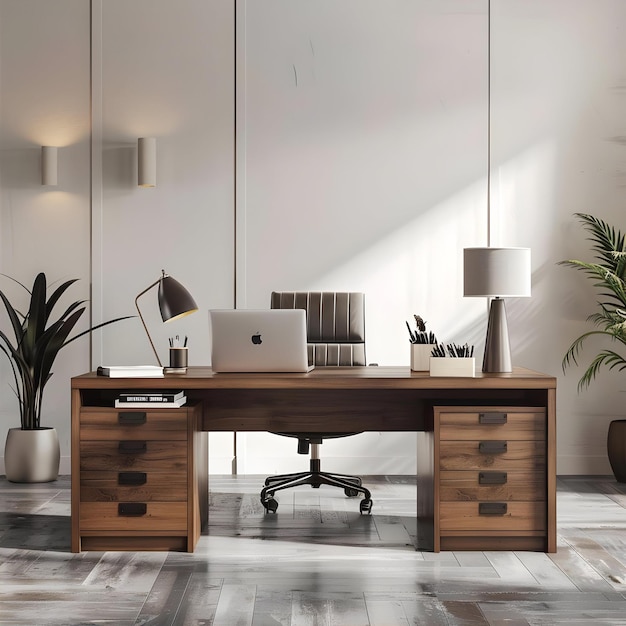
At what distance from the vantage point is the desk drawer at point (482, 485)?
133 inches

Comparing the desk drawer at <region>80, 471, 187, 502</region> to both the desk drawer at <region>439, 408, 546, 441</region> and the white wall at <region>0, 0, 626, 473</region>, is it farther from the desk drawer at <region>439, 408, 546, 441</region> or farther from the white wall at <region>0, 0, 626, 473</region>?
the white wall at <region>0, 0, 626, 473</region>

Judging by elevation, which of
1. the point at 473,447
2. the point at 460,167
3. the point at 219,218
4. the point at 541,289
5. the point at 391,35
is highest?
the point at 391,35

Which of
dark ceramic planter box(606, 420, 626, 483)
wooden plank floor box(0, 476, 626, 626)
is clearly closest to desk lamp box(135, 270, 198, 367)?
wooden plank floor box(0, 476, 626, 626)

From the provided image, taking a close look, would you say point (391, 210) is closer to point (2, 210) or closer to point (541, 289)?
point (541, 289)

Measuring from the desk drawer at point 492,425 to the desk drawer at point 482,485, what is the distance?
0.15 meters

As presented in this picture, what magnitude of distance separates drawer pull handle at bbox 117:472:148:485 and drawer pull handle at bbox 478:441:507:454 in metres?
1.38

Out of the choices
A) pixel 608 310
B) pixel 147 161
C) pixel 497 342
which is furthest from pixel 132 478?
pixel 608 310

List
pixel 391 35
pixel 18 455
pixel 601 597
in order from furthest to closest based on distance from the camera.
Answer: pixel 391 35 < pixel 18 455 < pixel 601 597

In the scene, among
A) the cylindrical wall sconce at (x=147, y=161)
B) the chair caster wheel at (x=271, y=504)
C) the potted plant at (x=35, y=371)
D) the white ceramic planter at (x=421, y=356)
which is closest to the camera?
the white ceramic planter at (x=421, y=356)

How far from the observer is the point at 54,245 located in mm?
5199

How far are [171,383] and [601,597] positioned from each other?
5.84 feet

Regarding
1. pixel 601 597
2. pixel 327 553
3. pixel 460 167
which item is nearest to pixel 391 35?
pixel 460 167

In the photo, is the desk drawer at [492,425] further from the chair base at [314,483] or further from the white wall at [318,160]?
the white wall at [318,160]

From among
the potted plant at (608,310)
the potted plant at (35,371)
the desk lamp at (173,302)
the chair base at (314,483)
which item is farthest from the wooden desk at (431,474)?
the potted plant at (608,310)
